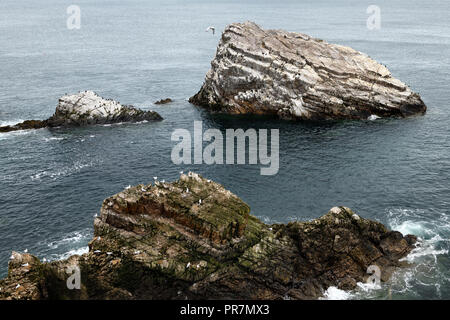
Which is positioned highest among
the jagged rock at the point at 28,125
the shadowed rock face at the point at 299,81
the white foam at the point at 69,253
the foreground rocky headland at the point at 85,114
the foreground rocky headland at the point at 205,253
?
the shadowed rock face at the point at 299,81

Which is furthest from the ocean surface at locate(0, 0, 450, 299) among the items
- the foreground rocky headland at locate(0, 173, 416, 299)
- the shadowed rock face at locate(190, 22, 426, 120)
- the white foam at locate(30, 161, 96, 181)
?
the shadowed rock face at locate(190, 22, 426, 120)

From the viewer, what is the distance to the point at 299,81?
120m

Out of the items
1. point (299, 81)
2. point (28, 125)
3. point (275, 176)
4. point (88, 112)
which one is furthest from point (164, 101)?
point (275, 176)

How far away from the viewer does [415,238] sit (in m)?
66.2

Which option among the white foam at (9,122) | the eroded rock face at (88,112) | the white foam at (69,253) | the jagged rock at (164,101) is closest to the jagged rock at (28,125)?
the eroded rock face at (88,112)

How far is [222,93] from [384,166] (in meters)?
57.8

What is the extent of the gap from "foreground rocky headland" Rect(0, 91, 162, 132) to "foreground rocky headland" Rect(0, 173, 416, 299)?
64328mm

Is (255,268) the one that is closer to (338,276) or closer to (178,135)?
(338,276)

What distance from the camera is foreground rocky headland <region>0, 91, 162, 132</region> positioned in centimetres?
11869

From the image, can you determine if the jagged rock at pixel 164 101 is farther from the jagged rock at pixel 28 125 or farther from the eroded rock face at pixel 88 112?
the jagged rock at pixel 28 125

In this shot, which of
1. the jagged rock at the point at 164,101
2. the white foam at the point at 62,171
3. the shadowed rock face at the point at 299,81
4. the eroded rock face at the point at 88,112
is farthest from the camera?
the jagged rock at the point at 164,101

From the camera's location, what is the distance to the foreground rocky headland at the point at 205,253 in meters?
55.0

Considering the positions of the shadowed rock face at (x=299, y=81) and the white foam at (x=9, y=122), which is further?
the shadowed rock face at (x=299, y=81)

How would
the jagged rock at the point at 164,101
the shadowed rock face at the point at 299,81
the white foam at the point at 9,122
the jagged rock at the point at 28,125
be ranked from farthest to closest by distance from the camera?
the jagged rock at the point at 164,101, the shadowed rock face at the point at 299,81, the white foam at the point at 9,122, the jagged rock at the point at 28,125
